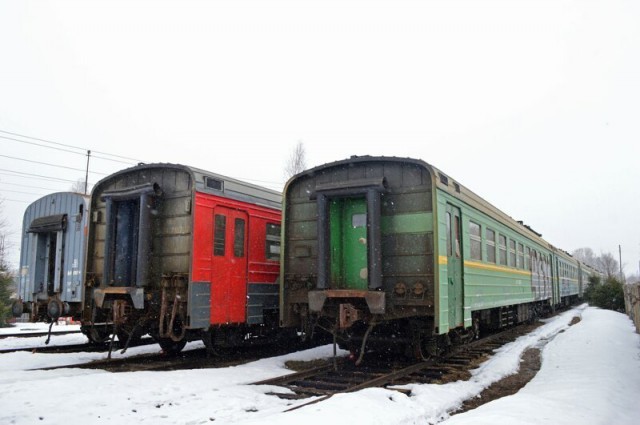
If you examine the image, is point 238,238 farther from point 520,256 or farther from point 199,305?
point 520,256

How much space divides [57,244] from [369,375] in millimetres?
8858

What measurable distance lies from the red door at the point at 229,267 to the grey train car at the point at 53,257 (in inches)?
155

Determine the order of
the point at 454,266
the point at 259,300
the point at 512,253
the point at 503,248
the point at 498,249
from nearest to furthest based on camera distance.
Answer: the point at 454,266 < the point at 259,300 < the point at 498,249 < the point at 503,248 < the point at 512,253

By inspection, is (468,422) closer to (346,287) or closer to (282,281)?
(346,287)

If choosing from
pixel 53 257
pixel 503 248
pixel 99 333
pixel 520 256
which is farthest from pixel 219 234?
pixel 520 256

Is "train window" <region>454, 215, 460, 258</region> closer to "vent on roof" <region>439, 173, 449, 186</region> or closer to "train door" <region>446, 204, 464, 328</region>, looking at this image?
"train door" <region>446, 204, 464, 328</region>

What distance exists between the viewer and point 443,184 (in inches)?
341

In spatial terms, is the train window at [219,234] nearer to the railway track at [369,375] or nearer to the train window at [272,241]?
the train window at [272,241]

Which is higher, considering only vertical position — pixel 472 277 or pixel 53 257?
pixel 53 257

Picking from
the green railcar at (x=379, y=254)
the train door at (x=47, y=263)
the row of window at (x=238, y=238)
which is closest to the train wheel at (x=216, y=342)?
the row of window at (x=238, y=238)

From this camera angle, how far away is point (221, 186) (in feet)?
32.7

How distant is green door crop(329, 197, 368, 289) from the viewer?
879cm

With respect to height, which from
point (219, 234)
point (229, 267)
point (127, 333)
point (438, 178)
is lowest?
point (127, 333)

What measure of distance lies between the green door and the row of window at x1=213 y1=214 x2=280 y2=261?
88.6 inches
